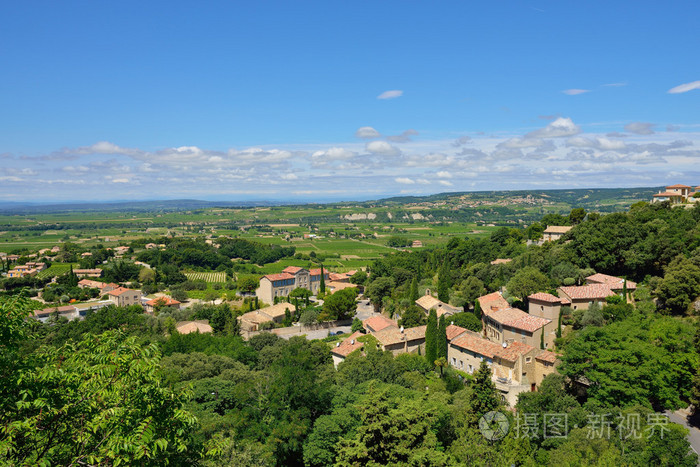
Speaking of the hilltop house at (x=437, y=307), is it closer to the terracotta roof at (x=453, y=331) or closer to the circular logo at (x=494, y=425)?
the terracotta roof at (x=453, y=331)

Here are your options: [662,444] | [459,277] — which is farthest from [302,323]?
[662,444]

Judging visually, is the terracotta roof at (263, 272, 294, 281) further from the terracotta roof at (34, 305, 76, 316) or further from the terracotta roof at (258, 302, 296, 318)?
the terracotta roof at (34, 305, 76, 316)

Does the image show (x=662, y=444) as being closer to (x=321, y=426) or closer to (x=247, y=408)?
(x=321, y=426)

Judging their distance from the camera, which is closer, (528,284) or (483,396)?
(483,396)

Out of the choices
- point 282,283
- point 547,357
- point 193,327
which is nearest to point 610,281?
point 547,357

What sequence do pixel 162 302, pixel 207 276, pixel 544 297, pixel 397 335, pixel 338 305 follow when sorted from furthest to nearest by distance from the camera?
1. pixel 207 276
2. pixel 162 302
3. pixel 338 305
4. pixel 397 335
5. pixel 544 297

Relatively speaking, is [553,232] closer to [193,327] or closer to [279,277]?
[279,277]

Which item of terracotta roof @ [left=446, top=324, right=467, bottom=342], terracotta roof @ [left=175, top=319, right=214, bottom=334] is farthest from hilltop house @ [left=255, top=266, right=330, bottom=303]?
terracotta roof @ [left=446, top=324, right=467, bottom=342]
